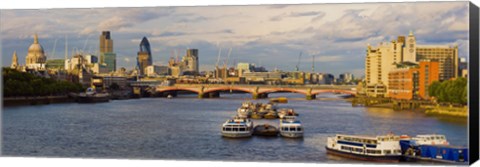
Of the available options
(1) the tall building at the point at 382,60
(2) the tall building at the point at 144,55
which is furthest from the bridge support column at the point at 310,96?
(2) the tall building at the point at 144,55

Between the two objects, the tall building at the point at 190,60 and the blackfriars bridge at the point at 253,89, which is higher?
the tall building at the point at 190,60

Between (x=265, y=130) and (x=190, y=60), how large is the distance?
5.59 feet

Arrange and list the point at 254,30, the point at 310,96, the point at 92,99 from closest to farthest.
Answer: the point at 254,30 < the point at 310,96 < the point at 92,99

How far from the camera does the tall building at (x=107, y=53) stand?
15.7 metres

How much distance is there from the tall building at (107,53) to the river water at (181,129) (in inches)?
26.7

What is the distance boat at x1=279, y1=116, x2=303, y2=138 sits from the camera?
15221mm

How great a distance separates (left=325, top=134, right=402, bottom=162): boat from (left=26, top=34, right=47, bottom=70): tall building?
16.6 ft

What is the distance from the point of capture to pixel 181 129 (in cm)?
1525

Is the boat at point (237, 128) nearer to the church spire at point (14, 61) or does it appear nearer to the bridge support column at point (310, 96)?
the bridge support column at point (310, 96)

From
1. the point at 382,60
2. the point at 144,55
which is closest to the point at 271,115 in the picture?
the point at 144,55

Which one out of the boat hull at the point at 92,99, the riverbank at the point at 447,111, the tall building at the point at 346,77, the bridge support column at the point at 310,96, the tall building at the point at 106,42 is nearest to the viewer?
the riverbank at the point at 447,111

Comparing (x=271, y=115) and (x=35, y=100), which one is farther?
(x=35, y=100)

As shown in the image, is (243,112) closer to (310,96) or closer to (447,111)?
(310,96)

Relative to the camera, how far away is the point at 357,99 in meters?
15.0
